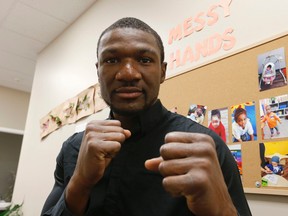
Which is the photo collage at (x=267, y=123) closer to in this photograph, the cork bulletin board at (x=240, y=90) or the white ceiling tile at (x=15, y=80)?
the cork bulletin board at (x=240, y=90)

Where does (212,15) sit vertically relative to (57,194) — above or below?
above

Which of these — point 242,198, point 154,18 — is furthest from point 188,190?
point 154,18

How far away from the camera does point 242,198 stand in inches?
22.0

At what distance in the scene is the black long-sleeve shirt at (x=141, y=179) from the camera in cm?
59

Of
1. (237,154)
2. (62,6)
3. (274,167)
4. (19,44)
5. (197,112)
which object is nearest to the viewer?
(274,167)

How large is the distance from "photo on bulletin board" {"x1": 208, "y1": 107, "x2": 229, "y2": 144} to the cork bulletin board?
0.02 m

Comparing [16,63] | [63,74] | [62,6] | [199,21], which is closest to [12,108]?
[16,63]

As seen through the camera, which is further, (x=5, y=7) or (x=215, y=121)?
(x=5, y=7)

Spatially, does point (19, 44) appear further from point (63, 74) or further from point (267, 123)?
point (267, 123)

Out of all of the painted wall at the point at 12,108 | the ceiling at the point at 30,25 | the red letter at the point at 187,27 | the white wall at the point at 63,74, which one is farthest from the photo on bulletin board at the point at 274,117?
the painted wall at the point at 12,108

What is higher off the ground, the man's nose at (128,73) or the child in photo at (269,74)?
the child in photo at (269,74)

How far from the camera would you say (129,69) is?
637 mm

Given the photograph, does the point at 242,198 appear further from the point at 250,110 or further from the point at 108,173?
the point at 250,110

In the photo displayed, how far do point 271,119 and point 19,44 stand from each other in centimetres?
284
